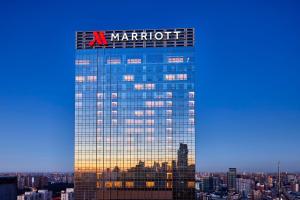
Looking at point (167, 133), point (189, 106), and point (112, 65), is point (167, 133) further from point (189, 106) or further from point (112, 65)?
point (112, 65)

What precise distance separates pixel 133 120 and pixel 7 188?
5064cm

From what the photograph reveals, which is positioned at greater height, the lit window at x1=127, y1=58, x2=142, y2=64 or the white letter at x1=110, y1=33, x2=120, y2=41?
the white letter at x1=110, y1=33, x2=120, y2=41

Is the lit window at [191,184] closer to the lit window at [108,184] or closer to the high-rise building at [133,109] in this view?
the high-rise building at [133,109]

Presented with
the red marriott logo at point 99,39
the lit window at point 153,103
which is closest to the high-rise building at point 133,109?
the red marriott logo at point 99,39

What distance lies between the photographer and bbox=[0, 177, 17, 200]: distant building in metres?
92.2

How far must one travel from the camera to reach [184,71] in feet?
448

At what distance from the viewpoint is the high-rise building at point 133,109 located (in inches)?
5369

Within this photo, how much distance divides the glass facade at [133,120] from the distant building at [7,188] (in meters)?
40.7

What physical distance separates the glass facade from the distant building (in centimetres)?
4070

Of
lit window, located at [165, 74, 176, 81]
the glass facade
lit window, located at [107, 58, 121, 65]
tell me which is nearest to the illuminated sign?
the glass facade

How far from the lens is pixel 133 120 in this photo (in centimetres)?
13862

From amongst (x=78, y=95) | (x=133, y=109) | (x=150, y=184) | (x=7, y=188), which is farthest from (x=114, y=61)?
(x=7, y=188)

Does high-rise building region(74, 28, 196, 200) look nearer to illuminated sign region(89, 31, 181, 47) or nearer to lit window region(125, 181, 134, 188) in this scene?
illuminated sign region(89, 31, 181, 47)

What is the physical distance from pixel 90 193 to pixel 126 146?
1490cm
